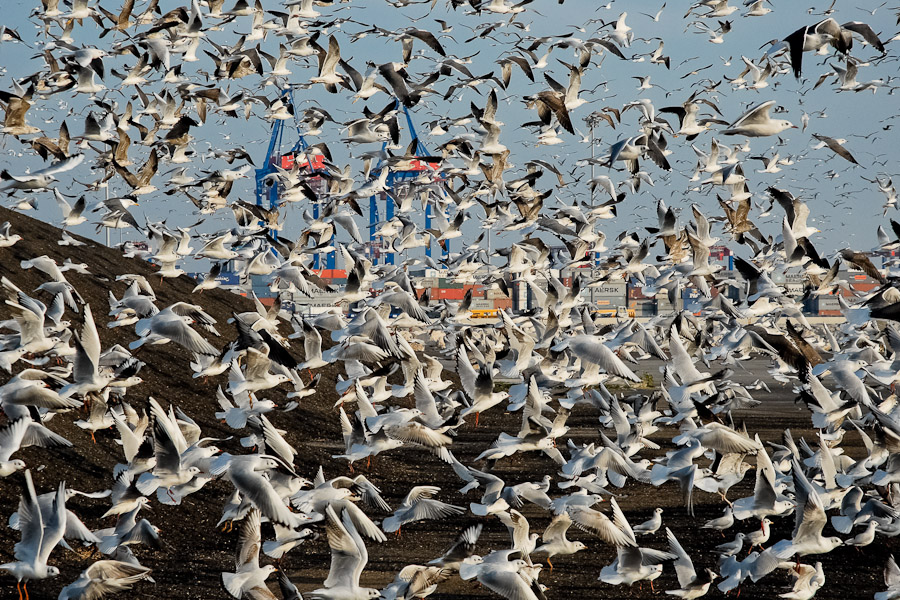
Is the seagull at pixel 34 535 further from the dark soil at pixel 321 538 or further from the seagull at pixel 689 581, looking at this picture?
the seagull at pixel 689 581

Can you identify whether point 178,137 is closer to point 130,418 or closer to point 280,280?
→ point 280,280

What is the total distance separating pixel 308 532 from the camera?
1112cm

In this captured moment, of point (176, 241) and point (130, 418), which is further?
point (176, 241)

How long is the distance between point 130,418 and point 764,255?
1237 cm

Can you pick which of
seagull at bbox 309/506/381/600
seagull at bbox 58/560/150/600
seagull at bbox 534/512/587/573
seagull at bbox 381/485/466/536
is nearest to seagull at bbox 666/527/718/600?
seagull at bbox 534/512/587/573

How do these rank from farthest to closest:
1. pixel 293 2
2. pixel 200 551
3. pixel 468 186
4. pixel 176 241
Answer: pixel 468 186
pixel 176 241
pixel 293 2
pixel 200 551

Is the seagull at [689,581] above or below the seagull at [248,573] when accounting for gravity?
below

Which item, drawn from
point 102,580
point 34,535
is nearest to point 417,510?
point 102,580

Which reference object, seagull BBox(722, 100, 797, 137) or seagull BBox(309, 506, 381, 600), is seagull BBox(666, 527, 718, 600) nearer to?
seagull BBox(309, 506, 381, 600)

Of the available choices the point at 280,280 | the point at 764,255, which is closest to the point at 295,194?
the point at 280,280

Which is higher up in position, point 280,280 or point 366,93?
point 366,93

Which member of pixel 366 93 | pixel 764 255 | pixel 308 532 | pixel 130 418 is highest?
pixel 366 93

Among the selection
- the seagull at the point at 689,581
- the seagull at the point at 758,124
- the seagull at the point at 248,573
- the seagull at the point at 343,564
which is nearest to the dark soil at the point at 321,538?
the seagull at the point at 689,581

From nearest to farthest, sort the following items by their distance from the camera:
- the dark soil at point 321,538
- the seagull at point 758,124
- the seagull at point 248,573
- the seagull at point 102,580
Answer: the seagull at point 102,580, the seagull at point 248,573, the dark soil at point 321,538, the seagull at point 758,124
